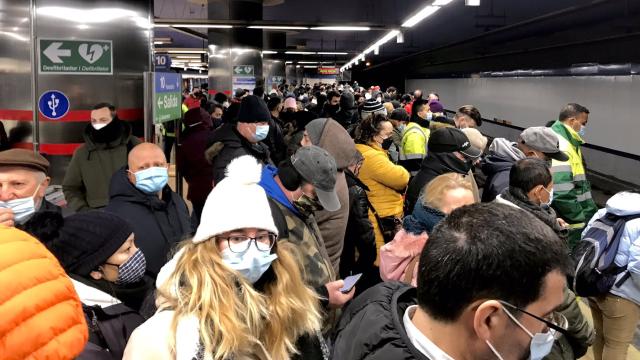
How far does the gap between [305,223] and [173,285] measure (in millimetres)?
1091

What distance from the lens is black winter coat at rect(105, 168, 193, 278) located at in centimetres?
308

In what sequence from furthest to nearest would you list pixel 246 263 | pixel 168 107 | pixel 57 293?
pixel 168 107, pixel 246 263, pixel 57 293

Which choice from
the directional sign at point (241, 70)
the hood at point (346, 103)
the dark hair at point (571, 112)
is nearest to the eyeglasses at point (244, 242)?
the dark hair at point (571, 112)

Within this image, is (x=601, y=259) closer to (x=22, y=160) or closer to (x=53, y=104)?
(x=22, y=160)

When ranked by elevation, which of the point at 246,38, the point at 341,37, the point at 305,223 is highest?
the point at 341,37

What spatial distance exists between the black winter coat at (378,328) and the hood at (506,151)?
311 cm

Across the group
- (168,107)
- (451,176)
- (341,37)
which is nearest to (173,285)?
(451,176)

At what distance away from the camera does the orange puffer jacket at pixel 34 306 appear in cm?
100

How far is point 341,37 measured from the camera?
29938 mm

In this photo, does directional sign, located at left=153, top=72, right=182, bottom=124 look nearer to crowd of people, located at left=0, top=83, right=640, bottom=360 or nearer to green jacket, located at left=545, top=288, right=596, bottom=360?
crowd of people, located at left=0, top=83, right=640, bottom=360

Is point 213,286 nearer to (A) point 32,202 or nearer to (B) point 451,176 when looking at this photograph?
(B) point 451,176

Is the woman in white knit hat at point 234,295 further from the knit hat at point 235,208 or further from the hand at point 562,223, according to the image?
the hand at point 562,223

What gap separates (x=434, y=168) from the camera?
4.26 m

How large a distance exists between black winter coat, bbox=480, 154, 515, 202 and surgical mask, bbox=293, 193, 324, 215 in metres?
2.06
